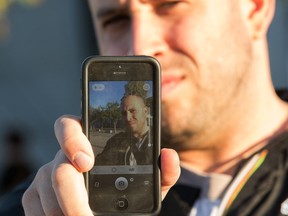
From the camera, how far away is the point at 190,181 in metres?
2.15

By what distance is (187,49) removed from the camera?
2102 mm

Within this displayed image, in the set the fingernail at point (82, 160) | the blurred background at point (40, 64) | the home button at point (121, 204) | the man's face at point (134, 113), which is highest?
the man's face at point (134, 113)

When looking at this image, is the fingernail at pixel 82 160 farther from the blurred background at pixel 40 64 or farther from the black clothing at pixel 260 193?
the blurred background at pixel 40 64

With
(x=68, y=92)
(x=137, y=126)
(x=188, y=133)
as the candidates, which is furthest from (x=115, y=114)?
(x=68, y=92)

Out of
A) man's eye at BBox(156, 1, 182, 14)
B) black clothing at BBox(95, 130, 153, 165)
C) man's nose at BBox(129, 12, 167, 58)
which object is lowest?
black clothing at BBox(95, 130, 153, 165)

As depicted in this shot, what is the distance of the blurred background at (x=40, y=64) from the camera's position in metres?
6.93

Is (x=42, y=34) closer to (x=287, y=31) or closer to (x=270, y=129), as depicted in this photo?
(x=287, y=31)

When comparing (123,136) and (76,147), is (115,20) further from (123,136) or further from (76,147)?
(76,147)

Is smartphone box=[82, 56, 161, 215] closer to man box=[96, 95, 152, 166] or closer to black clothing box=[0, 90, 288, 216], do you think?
man box=[96, 95, 152, 166]

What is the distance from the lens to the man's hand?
1344mm

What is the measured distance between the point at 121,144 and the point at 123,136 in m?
0.02

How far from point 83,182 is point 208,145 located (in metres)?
0.93

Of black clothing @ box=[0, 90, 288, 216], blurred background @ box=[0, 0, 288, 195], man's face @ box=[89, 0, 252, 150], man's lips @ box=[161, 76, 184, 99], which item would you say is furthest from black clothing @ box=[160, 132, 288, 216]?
blurred background @ box=[0, 0, 288, 195]

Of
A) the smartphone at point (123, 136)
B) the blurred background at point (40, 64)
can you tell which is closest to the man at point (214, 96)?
the smartphone at point (123, 136)
